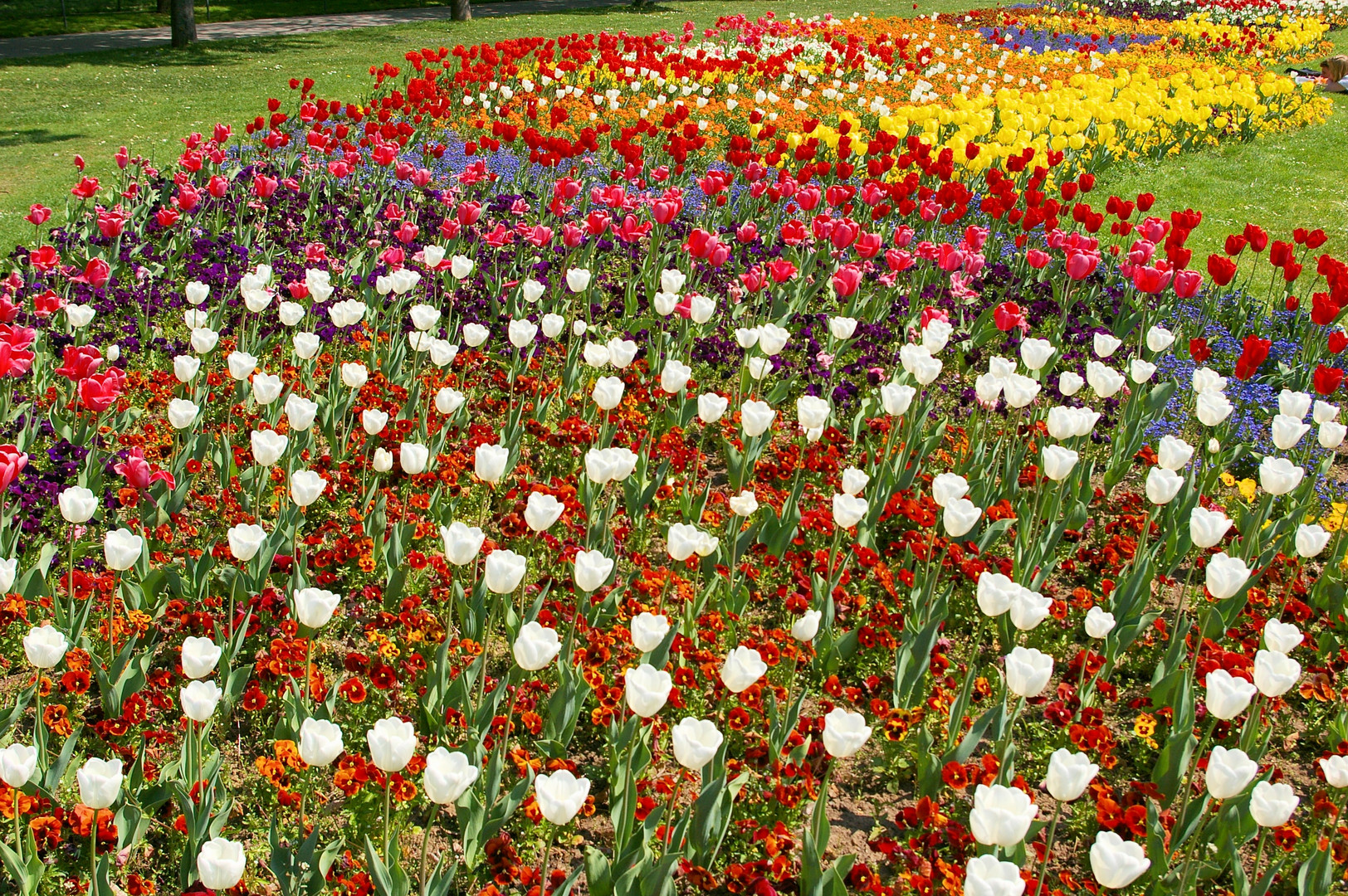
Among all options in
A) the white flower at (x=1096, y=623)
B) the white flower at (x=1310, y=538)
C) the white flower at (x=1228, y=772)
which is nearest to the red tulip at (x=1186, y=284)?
the white flower at (x=1310, y=538)

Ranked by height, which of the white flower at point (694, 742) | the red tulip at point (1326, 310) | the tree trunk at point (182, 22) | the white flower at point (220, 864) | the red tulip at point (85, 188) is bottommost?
the white flower at point (220, 864)

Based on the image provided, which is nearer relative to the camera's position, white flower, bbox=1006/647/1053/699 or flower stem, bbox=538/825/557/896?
flower stem, bbox=538/825/557/896

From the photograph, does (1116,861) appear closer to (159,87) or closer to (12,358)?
(12,358)

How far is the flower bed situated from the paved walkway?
13.0 meters

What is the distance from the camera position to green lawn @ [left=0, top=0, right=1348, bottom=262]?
10.4 metres

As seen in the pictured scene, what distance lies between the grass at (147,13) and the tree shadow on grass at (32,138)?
990cm

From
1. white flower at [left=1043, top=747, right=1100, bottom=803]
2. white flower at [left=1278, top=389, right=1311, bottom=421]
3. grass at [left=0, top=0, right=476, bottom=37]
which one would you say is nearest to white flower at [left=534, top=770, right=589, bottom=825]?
white flower at [left=1043, top=747, right=1100, bottom=803]

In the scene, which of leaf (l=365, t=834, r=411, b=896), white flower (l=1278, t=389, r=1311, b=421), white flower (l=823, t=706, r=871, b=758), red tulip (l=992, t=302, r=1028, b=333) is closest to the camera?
leaf (l=365, t=834, r=411, b=896)

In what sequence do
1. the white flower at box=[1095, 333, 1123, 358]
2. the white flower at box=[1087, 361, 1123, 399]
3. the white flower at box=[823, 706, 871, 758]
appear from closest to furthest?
the white flower at box=[823, 706, 871, 758] < the white flower at box=[1087, 361, 1123, 399] < the white flower at box=[1095, 333, 1123, 358]

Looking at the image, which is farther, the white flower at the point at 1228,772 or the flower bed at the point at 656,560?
the flower bed at the point at 656,560

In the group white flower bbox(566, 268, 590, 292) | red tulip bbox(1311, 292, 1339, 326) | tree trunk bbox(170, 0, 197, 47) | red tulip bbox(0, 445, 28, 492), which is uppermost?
tree trunk bbox(170, 0, 197, 47)

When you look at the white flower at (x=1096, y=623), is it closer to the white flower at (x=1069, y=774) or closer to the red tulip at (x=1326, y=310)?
the white flower at (x=1069, y=774)

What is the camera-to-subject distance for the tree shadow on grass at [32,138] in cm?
1145

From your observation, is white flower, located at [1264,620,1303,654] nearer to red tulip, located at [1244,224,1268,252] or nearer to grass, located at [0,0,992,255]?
red tulip, located at [1244,224,1268,252]
